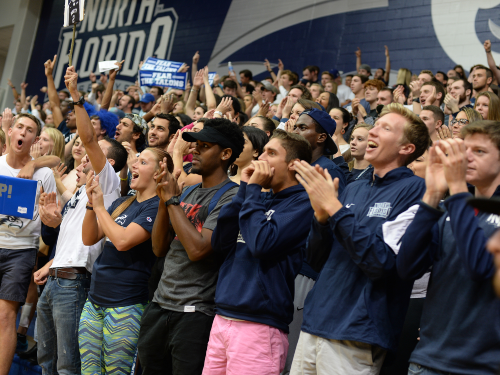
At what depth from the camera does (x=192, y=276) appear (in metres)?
2.74

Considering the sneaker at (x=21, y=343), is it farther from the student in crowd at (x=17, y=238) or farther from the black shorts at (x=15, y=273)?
the black shorts at (x=15, y=273)

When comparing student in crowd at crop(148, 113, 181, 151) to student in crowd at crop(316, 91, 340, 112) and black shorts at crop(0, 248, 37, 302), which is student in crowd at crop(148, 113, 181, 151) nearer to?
black shorts at crop(0, 248, 37, 302)

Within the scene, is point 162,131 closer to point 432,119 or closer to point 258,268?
point 432,119

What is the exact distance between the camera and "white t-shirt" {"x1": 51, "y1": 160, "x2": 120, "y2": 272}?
3.53 m

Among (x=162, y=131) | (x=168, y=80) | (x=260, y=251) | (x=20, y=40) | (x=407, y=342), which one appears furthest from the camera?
(x=20, y=40)

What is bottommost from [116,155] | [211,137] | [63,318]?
[63,318]

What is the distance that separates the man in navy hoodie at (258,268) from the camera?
2354 millimetres

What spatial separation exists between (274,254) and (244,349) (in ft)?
1.48

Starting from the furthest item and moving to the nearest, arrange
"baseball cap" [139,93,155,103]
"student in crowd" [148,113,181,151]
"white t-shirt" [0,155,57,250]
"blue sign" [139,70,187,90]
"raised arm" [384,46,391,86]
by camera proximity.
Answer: "baseball cap" [139,93,155,103], "raised arm" [384,46,391,86], "blue sign" [139,70,187,90], "student in crowd" [148,113,181,151], "white t-shirt" [0,155,57,250]

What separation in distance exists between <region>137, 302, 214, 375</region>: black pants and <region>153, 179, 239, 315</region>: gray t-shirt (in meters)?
0.05

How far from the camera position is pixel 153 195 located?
3.37 meters

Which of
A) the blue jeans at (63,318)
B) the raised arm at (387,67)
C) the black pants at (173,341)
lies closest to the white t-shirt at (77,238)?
the blue jeans at (63,318)

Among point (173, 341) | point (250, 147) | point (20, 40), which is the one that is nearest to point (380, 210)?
point (173, 341)

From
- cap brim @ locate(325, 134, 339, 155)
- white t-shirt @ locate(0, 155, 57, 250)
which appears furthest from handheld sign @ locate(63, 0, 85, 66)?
cap brim @ locate(325, 134, 339, 155)
